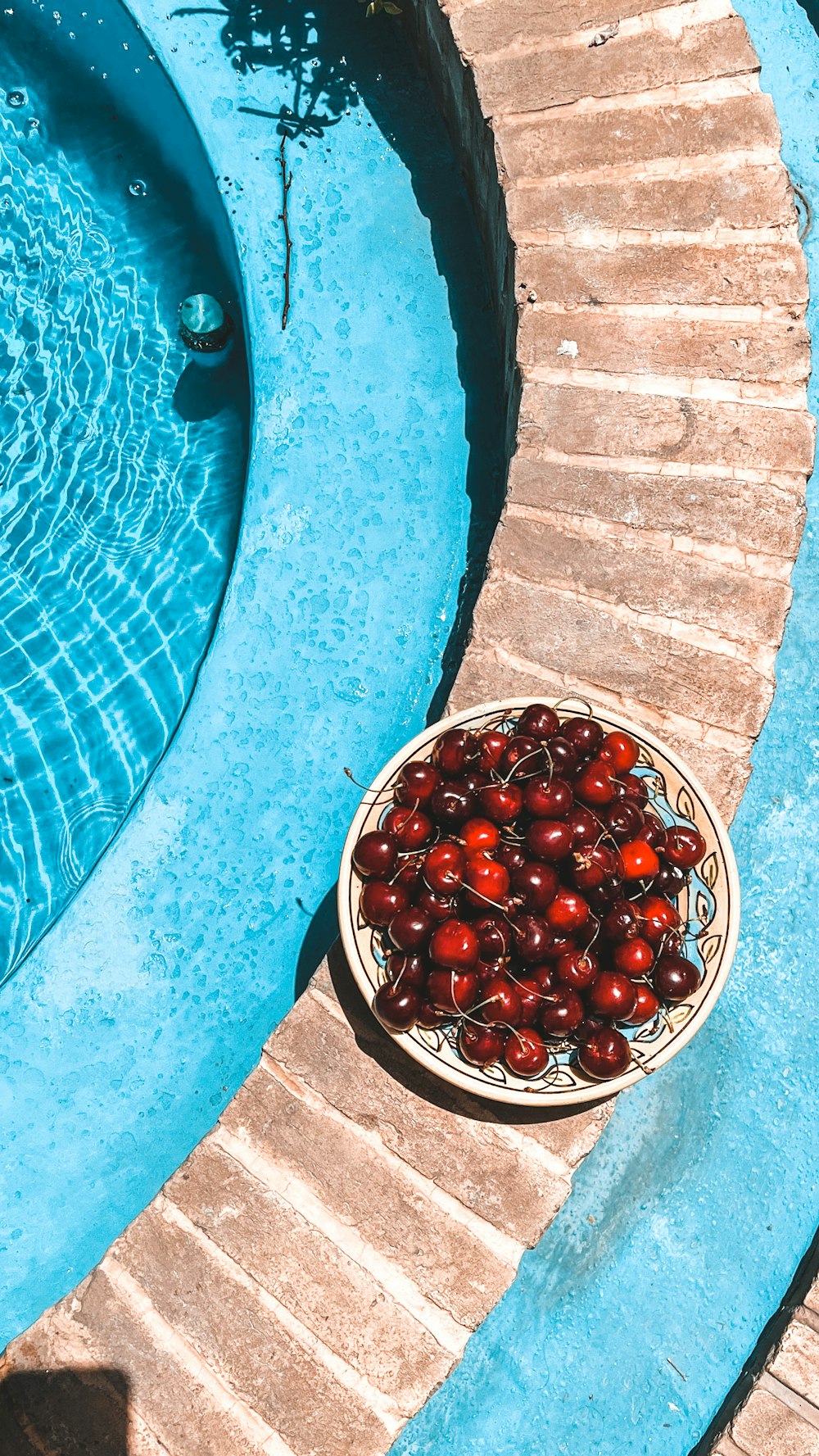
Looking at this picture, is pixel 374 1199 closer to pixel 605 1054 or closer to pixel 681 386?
pixel 605 1054

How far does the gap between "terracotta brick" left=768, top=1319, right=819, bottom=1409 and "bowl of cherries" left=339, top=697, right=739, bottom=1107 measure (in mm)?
824

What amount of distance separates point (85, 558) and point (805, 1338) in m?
2.71

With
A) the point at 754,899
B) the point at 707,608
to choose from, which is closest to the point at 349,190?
the point at 707,608

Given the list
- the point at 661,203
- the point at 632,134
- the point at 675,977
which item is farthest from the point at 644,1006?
the point at 632,134

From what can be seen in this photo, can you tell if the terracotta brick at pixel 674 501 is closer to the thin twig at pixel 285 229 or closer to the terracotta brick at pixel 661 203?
the terracotta brick at pixel 661 203

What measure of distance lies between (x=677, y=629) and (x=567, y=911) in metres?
0.75

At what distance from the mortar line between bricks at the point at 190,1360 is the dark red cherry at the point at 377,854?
99cm

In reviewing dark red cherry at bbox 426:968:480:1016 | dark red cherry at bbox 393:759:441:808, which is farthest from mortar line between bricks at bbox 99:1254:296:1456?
dark red cherry at bbox 393:759:441:808

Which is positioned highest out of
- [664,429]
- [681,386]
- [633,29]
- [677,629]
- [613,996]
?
[633,29]

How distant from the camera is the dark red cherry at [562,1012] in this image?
6.20ft

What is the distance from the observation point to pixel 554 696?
2.29m

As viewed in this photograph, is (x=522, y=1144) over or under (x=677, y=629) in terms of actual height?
under

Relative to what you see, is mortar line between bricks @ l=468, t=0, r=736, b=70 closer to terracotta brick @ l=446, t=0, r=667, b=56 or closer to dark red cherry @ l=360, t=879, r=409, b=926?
terracotta brick @ l=446, t=0, r=667, b=56

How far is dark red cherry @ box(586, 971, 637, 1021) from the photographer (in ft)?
6.17
